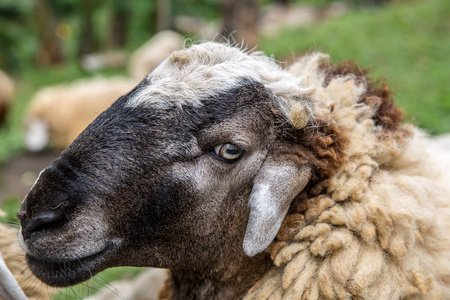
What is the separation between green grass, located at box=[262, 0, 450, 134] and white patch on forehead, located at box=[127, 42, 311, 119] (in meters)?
4.72

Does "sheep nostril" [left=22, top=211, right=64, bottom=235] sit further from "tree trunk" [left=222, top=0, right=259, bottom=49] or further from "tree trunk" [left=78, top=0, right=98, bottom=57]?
"tree trunk" [left=78, top=0, right=98, bottom=57]

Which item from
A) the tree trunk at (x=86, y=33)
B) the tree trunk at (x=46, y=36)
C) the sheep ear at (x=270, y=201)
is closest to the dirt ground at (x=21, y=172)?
the sheep ear at (x=270, y=201)

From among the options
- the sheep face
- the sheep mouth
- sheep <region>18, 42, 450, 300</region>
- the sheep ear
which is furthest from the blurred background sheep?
the sheep ear

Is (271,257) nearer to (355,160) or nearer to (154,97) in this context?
(355,160)

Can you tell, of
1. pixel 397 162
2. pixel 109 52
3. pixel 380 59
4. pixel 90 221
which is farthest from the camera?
pixel 109 52

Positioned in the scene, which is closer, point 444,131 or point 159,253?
point 159,253

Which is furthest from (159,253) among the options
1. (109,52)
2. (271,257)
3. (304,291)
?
(109,52)

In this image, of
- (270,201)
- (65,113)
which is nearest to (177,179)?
(270,201)

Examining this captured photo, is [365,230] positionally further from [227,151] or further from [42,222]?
[42,222]

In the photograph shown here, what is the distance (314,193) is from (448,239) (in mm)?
817

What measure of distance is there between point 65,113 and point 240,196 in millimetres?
8835

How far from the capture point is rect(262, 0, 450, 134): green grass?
8336mm

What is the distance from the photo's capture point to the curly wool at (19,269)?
3.09 m

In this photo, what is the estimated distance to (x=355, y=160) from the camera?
266 centimetres
